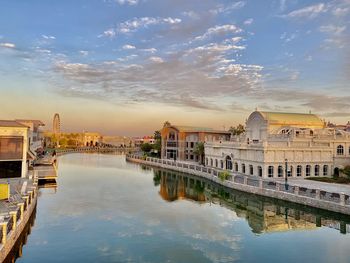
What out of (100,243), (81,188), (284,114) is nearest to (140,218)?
(100,243)

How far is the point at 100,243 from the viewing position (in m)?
21.4

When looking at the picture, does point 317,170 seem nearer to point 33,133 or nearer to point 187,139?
point 187,139

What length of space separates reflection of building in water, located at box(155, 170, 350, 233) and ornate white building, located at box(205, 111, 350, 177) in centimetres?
660

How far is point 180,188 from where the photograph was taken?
1863 inches

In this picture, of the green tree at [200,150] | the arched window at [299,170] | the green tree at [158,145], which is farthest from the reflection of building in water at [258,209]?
the green tree at [158,145]

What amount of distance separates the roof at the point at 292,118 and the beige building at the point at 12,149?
1490 inches

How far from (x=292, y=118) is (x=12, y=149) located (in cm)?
4580

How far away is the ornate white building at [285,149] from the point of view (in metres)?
45.3

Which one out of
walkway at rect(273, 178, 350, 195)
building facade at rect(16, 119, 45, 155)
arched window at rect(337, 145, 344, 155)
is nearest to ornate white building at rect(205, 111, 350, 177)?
arched window at rect(337, 145, 344, 155)

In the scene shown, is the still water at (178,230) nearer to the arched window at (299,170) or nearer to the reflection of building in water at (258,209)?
the reflection of building in water at (258,209)

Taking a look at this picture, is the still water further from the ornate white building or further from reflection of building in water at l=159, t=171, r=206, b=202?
the ornate white building

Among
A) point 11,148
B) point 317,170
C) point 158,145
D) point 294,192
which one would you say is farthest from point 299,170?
point 158,145

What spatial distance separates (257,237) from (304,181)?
Answer: 2128 cm

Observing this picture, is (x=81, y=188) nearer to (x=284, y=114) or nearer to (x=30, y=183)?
(x=30, y=183)
